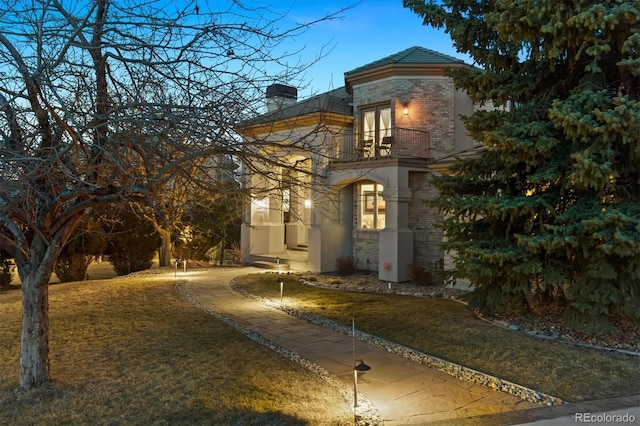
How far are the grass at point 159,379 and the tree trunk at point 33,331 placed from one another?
20 centimetres

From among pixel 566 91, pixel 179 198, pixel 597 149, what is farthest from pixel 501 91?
pixel 179 198

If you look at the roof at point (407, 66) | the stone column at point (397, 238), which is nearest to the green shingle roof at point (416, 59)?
the roof at point (407, 66)

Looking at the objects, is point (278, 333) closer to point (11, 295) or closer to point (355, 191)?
point (11, 295)

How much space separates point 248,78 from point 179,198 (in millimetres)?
2589

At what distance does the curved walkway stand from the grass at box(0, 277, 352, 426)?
0.52 meters

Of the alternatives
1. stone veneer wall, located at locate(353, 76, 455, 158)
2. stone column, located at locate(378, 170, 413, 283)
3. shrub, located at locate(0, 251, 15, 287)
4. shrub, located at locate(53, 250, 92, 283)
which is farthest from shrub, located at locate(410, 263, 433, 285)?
shrub, located at locate(0, 251, 15, 287)

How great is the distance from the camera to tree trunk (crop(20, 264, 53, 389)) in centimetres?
543

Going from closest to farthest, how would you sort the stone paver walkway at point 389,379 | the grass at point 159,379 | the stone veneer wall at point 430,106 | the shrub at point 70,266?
the grass at point 159,379
the stone paver walkway at point 389,379
the stone veneer wall at point 430,106
the shrub at point 70,266

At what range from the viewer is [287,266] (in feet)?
61.9

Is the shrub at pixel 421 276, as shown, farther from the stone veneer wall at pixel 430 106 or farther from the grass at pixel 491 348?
the stone veneer wall at pixel 430 106

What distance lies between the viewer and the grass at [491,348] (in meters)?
5.79

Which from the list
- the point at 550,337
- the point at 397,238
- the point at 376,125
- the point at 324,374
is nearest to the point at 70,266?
Answer: the point at 397,238

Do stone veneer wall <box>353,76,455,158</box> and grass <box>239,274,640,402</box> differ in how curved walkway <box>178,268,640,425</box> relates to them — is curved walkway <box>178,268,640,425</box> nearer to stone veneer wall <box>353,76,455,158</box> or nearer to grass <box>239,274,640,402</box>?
grass <box>239,274,640,402</box>

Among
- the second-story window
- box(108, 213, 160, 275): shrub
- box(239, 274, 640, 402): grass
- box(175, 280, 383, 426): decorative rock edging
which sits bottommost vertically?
box(175, 280, 383, 426): decorative rock edging
